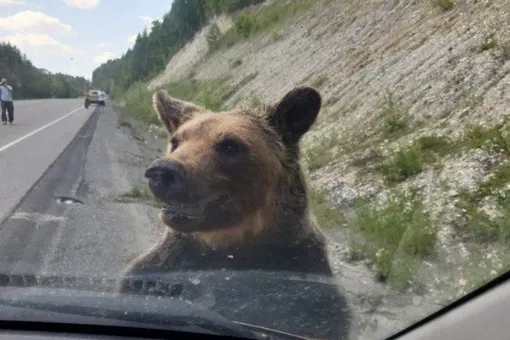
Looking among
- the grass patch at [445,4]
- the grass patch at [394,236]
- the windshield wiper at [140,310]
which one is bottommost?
the grass patch at [394,236]

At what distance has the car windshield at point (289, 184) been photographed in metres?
4.86

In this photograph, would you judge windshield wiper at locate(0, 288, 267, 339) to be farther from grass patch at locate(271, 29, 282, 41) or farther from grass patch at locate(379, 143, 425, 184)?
grass patch at locate(271, 29, 282, 41)

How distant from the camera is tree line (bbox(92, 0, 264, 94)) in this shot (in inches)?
337

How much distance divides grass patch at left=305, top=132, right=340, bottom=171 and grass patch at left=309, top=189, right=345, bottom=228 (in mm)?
186

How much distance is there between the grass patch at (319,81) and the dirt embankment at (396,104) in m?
0.03

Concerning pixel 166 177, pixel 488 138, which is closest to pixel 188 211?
pixel 166 177

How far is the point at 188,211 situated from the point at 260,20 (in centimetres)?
436

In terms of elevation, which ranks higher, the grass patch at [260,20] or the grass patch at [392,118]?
the grass patch at [260,20]

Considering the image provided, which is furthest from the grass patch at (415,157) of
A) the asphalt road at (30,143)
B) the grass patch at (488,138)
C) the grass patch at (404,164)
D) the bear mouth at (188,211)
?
the asphalt road at (30,143)

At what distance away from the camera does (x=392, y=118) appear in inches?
320

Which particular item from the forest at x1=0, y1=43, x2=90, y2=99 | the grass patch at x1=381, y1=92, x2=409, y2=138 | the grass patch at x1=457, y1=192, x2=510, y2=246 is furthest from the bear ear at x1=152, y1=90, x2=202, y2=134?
the forest at x1=0, y1=43, x2=90, y2=99

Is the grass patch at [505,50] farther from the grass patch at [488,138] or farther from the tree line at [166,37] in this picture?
the tree line at [166,37]

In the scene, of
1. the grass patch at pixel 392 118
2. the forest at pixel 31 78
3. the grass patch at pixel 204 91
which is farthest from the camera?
the forest at pixel 31 78

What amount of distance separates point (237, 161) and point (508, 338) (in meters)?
2.43
